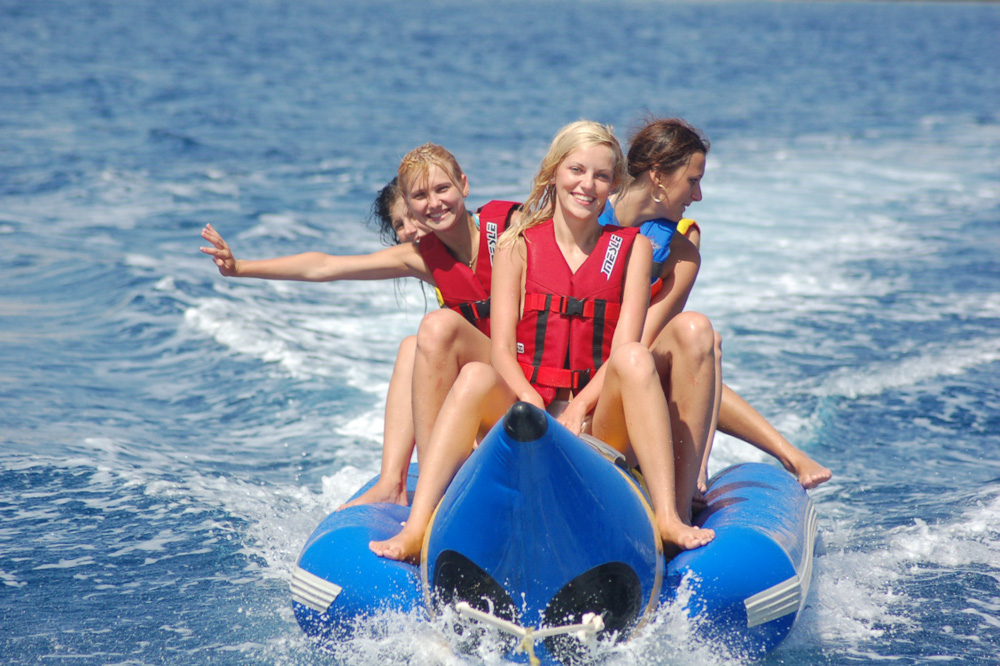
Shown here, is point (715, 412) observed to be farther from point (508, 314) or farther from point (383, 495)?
point (383, 495)

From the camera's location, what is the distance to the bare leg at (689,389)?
9.95 ft

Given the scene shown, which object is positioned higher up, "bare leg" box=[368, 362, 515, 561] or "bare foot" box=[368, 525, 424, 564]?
"bare leg" box=[368, 362, 515, 561]

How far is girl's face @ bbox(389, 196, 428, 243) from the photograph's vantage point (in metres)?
3.88

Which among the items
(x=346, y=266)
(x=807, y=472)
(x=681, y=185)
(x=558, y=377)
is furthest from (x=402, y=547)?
(x=807, y=472)

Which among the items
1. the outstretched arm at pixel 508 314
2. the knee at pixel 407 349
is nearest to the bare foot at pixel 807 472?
the outstretched arm at pixel 508 314

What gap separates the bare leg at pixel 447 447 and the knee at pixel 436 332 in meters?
0.20

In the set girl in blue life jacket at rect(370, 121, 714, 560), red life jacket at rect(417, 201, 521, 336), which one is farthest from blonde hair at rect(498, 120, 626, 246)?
red life jacket at rect(417, 201, 521, 336)

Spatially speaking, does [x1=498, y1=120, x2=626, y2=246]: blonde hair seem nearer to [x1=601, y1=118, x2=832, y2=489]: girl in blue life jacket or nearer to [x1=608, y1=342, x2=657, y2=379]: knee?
[x1=601, y1=118, x2=832, y2=489]: girl in blue life jacket

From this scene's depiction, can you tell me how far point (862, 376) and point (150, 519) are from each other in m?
4.24

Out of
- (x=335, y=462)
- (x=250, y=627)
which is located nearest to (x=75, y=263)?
(x=335, y=462)

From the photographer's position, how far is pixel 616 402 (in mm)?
2975

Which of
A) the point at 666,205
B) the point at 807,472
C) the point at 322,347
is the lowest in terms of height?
the point at 322,347

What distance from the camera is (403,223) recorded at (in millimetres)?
3953

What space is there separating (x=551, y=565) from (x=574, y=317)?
99 cm
